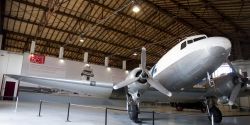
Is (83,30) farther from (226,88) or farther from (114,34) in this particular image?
(226,88)

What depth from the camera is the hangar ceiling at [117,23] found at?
22.5m

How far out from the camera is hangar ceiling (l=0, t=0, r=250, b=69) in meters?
22.5

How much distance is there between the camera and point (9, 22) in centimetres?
2589

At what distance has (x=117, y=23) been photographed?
90.2 ft

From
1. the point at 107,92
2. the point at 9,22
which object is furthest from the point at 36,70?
the point at 107,92

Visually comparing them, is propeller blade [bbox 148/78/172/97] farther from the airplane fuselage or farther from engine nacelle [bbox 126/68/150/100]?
the airplane fuselage

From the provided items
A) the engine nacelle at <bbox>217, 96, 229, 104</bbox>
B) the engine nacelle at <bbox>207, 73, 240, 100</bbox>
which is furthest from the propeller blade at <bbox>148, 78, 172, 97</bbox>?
the engine nacelle at <bbox>217, 96, 229, 104</bbox>

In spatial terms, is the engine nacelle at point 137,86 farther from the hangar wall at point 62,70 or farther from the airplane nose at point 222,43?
the hangar wall at point 62,70

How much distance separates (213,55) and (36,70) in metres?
24.2

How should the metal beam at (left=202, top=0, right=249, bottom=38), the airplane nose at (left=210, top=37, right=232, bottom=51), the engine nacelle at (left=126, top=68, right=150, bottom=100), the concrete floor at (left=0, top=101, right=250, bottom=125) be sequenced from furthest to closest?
the metal beam at (left=202, top=0, right=249, bottom=38) → the engine nacelle at (left=126, top=68, right=150, bottom=100) → the concrete floor at (left=0, top=101, right=250, bottom=125) → the airplane nose at (left=210, top=37, right=232, bottom=51)

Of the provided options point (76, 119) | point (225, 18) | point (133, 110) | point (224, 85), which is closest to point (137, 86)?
point (133, 110)

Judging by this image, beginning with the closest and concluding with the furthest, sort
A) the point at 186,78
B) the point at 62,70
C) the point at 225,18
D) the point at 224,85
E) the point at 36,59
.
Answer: the point at 186,78 < the point at 224,85 < the point at 225,18 < the point at 36,59 < the point at 62,70

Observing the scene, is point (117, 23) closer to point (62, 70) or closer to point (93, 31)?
point (93, 31)

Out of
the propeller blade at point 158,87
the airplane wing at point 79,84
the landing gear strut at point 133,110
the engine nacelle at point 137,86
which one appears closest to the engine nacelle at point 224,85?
the propeller blade at point 158,87
